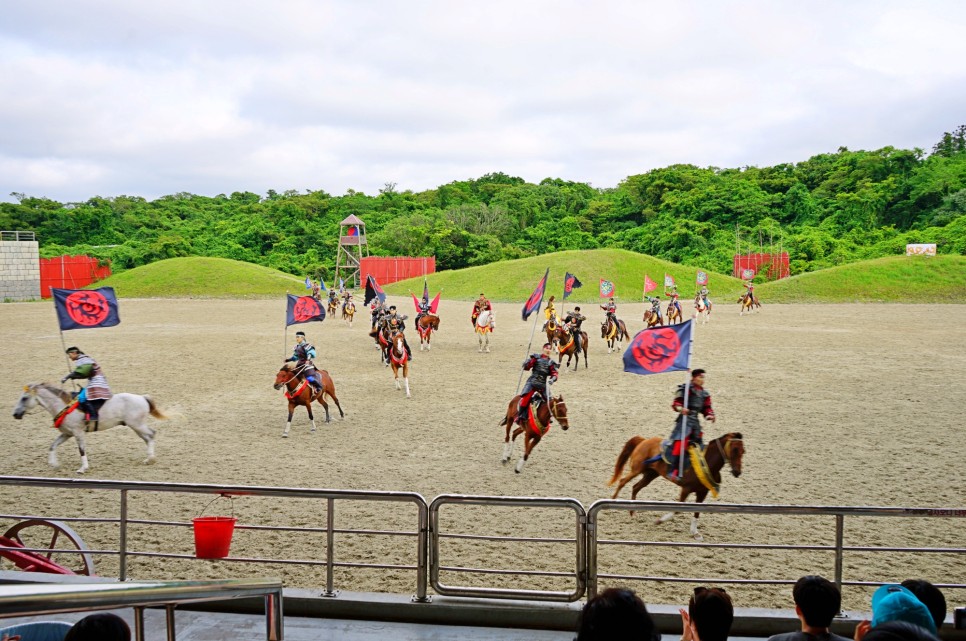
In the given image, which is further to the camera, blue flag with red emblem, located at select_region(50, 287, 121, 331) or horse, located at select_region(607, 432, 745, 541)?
blue flag with red emblem, located at select_region(50, 287, 121, 331)

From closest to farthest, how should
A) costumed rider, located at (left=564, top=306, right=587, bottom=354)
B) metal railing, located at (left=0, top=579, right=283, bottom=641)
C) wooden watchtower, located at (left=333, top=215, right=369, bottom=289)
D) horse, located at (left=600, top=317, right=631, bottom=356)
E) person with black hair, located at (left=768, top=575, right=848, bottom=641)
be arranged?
metal railing, located at (left=0, top=579, right=283, bottom=641), person with black hair, located at (left=768, top=575, right=848, bottom=641), costumed rider, located at (left=564, top=306, right=587, bottom=354), horse, located at (left=600, top=317, right=631, bottom=356), wooden watchtower, located at (left=333, top=215, right=369, bottom=289)

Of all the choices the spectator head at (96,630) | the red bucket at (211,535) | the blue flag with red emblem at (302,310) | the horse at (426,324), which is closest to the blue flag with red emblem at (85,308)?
the blue flag with red emblem at (302,310)

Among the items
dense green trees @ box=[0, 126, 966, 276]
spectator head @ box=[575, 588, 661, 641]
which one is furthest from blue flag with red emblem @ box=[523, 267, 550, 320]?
dense green trees @ box=[0, 126, 966, 276]

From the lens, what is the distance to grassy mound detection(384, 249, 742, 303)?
6138 cm

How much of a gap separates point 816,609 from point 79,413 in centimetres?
1131

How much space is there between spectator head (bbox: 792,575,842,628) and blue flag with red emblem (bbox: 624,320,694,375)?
589 centimetres

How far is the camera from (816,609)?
12.6ft

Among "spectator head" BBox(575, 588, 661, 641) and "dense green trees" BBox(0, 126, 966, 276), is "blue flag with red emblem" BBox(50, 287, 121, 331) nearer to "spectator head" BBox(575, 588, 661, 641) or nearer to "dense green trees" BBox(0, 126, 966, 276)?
"spectator head" BBox(575, 588, 661, 641)

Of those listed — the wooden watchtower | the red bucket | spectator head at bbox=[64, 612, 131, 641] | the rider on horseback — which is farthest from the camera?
the wooden watchtower

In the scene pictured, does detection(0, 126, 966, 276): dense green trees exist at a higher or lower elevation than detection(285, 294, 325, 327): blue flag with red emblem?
higher

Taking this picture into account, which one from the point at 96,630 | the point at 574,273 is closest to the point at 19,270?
the point at 574,273

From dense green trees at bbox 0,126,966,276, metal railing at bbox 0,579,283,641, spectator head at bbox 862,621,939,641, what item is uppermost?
dense green trees at bbox 0,126,966,276

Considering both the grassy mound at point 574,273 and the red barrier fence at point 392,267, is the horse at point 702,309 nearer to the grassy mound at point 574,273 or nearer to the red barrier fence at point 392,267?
the grassy mound at point 574,273

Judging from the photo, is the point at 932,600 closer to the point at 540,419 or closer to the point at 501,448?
the point at 540,419
